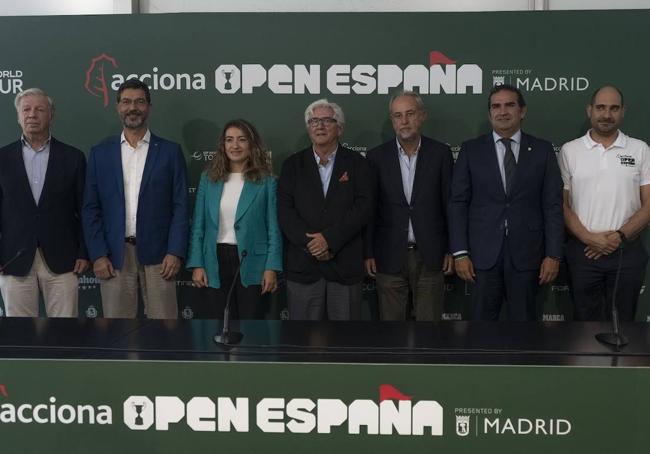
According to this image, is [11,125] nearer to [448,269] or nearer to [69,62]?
[69,62]

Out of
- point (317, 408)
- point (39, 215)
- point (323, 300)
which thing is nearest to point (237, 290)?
point (323, 300)

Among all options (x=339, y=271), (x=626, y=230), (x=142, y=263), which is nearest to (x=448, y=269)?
(x=339, y=271)

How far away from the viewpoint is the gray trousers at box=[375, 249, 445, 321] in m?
3.27

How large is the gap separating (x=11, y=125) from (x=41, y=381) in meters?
2.66

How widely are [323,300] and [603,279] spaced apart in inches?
53.9

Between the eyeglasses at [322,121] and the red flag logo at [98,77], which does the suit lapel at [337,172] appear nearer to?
the eyeglasses at [322,121]

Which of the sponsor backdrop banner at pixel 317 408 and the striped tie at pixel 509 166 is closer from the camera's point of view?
the sponsor backdrop banner at pixel 317 408

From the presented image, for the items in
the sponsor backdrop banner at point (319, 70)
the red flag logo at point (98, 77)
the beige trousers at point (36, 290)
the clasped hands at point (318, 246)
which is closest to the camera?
the clasped hands at point (318, 246)

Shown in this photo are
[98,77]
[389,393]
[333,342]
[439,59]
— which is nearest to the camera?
[389,393]

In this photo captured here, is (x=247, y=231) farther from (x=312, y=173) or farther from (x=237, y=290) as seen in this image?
(x=312, y=173)

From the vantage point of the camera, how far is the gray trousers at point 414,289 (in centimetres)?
327

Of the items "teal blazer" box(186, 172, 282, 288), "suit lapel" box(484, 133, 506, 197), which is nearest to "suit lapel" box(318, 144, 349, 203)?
"teal blazer" box(186, 172, 282, 288)

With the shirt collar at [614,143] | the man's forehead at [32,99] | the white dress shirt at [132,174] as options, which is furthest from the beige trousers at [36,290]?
the shirt collar at [614,143]

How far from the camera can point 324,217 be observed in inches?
123
